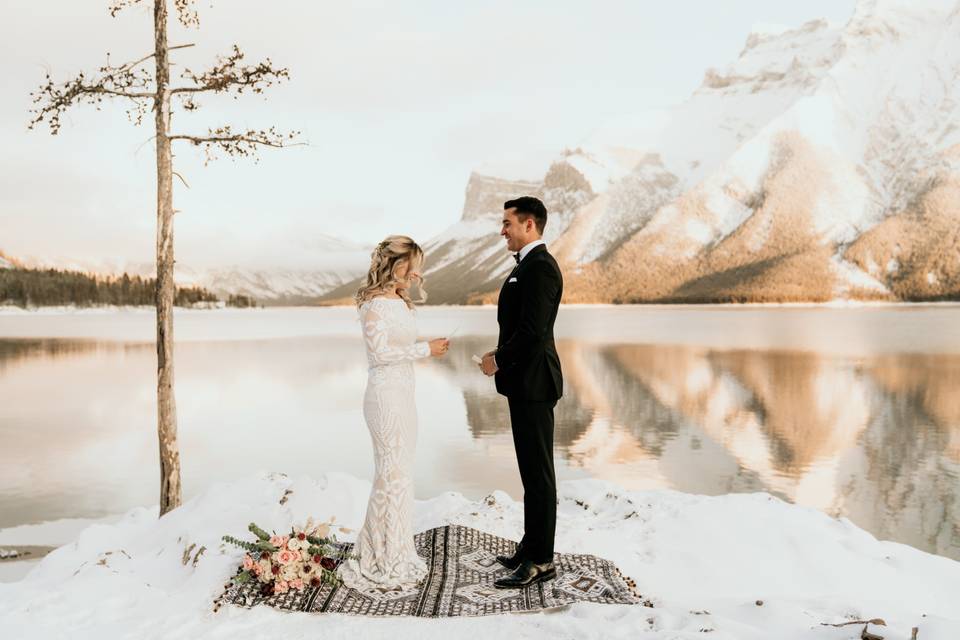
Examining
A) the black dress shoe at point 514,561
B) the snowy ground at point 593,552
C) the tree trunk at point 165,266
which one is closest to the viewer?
the snowy ground at point 593,552

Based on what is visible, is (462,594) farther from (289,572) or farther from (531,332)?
(531,332)

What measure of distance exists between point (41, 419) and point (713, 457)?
61.9 feet

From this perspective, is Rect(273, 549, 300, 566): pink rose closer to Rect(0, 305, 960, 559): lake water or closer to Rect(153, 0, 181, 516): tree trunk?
Rect(153, 0, 181, 516): tree trunk

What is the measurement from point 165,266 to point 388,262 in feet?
16.6

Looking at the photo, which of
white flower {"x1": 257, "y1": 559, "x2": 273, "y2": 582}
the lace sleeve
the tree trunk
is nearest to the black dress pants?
the lace sleeve

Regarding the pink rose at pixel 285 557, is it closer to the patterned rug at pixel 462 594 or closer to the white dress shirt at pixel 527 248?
the patterned rug at pixel 462 594

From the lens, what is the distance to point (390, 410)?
20.8ft

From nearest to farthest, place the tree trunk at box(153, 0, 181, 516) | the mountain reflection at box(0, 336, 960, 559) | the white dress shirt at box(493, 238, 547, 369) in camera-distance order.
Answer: the white dress shirt at box(493, 238, 547, 369)
the tree trunk at box(153, 0, 181, 516)
the mountain reflection at box(0, 336, 960, 559)

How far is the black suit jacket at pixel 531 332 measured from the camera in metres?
6.18

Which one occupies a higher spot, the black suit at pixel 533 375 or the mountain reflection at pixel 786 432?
the black suit at pixel 533 375

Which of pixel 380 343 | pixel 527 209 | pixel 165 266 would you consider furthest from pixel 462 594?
pixel 165 266

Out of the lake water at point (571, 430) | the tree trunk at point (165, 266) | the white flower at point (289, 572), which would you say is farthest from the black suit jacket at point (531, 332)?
the lake water at point (571, 430)

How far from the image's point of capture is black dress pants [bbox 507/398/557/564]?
6.35 metres

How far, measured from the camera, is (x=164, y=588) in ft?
21.4
